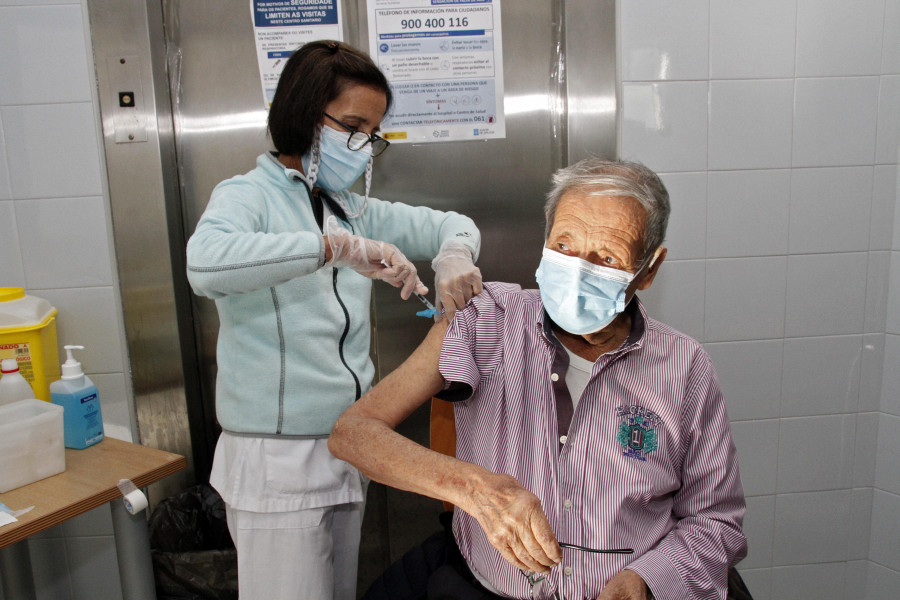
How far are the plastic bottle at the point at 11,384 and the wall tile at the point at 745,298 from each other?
192cm

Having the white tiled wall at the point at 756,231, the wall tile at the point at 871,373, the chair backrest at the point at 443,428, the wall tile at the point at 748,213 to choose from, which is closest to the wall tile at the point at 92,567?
the white tiled wall at the point at 756,231

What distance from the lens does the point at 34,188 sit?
177cm

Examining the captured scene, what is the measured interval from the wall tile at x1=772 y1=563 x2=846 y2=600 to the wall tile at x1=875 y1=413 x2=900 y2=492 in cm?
20

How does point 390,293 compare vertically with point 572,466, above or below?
above

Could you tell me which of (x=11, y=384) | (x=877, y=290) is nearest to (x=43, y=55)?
(x=11, y=384)

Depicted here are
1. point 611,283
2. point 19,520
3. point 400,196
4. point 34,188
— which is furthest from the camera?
point 400,196

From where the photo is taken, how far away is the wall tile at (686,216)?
1.85 metres

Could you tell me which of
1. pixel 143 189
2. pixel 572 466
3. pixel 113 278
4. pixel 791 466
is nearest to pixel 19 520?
pixel 113 278

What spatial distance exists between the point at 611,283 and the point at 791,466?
54.2 inches

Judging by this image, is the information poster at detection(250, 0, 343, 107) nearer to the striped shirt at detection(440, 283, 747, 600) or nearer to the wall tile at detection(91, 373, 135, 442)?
the wall tile at detection(91, 373, 135, 442)

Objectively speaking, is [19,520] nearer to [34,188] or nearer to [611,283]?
[34,188]

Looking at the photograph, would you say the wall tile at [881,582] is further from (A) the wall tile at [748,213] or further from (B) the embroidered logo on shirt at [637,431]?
(B) the embroidered logo on shirt at [637,431]

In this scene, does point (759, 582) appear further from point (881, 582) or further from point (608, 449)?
point (608, 449)

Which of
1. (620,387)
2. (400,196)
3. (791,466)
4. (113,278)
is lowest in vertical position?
(791,466)
